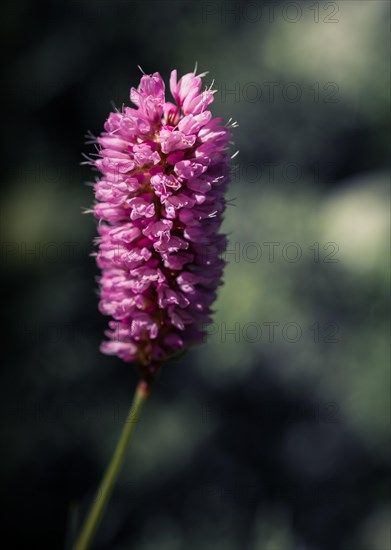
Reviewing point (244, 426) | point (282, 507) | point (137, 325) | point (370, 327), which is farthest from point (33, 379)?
point (137, 325)

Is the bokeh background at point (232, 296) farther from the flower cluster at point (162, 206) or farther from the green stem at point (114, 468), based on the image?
the flower cluster at point (162, 206)

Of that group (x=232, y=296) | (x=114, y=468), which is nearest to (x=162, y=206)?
(x=114, y=468)

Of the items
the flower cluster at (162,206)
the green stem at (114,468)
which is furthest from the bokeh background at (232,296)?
the flower cluster at (162,206)

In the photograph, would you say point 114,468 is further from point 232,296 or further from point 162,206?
point 232,296

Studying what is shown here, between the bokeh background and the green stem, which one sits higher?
the bokeh background

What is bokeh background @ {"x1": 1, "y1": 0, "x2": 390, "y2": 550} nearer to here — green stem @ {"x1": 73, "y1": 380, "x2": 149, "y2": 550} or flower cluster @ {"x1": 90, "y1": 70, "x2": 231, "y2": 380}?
green stem @ {"x1": 73, "y1": 380, "x2": 149, "y2": 550}

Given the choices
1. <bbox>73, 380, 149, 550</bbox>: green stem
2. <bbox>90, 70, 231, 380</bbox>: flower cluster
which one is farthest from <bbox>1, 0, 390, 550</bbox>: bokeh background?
<bbox>90, 70, 231, 380</bbox>: flower cluster

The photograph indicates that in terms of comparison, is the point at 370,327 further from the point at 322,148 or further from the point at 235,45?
the point at 235,45

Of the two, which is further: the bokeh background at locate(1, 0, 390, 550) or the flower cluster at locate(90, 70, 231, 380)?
the bokeh background at locate(1, 0, 390, 550)
